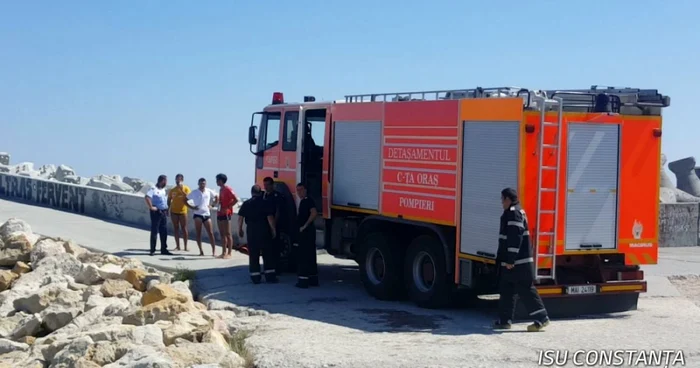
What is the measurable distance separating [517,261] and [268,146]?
6.87 m

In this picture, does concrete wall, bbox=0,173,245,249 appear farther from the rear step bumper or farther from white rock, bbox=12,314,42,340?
the rear step bumper

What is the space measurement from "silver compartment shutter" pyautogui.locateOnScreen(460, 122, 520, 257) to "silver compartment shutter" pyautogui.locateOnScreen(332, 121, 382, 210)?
2.19 m

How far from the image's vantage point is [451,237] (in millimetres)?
12844

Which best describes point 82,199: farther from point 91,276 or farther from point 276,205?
point 276,205

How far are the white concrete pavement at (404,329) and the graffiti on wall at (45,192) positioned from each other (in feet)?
41.2

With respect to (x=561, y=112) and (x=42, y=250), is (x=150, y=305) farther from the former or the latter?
(x=42, y=250)

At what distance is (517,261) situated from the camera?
11266 mm

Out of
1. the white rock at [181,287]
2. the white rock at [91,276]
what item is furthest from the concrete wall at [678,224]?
the white rock at [91,276]

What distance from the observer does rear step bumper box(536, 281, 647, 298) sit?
12.0 m

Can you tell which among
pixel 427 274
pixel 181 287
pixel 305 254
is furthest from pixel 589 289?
pixel 181 287

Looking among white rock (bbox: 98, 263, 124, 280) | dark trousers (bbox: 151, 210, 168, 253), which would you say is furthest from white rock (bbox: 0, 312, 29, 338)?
dark trousers (bbox: 151, 210, 168, 253)

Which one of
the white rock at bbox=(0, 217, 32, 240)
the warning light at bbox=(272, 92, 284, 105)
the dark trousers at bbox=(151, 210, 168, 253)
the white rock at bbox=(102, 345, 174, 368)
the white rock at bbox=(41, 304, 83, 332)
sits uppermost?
the warning light at bbox=(272, 92, 284, 105)

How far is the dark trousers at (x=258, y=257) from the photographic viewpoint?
15289mm

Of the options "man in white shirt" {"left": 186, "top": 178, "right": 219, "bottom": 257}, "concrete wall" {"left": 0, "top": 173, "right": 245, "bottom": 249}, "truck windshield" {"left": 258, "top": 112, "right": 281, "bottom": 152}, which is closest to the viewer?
"truck windshield" {"left": 258, "top": 112, "right": 281, "bottom": 152}
